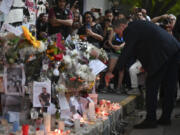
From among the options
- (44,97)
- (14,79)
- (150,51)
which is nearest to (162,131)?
(150,51)

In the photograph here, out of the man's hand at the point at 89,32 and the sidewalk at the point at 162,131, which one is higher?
the man's hand at the point at 89,32

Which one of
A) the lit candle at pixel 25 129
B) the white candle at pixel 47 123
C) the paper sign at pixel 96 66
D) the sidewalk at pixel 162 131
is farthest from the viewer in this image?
the sidewalk at pixel 162 131

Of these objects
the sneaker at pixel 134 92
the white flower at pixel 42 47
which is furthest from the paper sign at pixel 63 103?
the sneaker at pixel 134 92

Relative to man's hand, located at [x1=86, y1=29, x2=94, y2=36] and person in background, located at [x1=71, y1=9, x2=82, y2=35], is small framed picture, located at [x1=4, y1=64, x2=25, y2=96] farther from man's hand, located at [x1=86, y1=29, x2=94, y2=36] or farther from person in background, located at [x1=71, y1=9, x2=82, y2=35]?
man's hand, located at [x1=86, y1=29, x2=94, y2=36]

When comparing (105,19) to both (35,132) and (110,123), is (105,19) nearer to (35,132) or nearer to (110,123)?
(110,123)

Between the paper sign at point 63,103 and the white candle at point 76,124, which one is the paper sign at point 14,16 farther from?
the white candle at point 76,124

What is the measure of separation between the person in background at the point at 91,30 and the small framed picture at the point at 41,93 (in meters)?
3.99

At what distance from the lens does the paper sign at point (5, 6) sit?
5453 mm

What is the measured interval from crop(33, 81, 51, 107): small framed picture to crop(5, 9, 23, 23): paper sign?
114 centimetres

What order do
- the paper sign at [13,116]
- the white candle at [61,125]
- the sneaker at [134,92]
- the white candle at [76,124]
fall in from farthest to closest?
1. the sneaker at [134,92]
2. the paper sign at [13,116]
3. the white candle at [76,124]
4. the white candle at [61,125]

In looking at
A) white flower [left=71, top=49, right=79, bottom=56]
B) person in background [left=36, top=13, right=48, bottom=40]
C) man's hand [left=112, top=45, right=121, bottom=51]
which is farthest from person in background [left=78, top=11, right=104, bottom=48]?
white flower [left=71, top=49, right=79, bottom=56]

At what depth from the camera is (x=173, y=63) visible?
6.68 m

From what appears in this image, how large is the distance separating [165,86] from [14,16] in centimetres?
290

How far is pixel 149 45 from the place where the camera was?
644 centimetres
